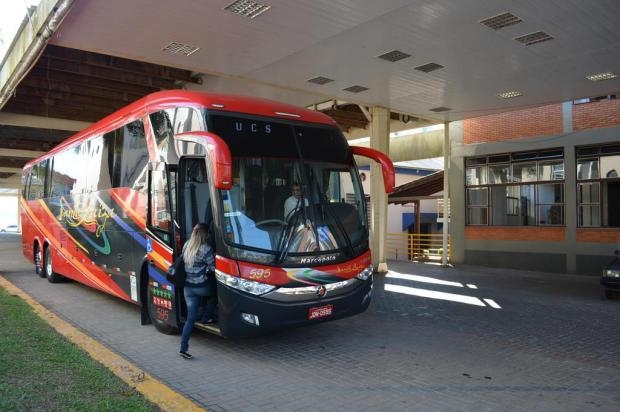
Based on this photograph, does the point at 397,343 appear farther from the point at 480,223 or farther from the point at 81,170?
the point at 480,223

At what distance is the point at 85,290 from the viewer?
39.3 ft

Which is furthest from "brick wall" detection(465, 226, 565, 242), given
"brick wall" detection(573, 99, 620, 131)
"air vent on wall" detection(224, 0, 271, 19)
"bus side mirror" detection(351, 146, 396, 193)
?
"air vent on wall" detection(224, 0, 271, 19)

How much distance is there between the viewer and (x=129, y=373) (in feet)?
18.6

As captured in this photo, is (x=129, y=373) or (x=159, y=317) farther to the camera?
(x=159, y=317)

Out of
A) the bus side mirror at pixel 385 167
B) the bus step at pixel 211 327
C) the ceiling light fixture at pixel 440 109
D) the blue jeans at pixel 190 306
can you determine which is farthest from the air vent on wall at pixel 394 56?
the bus step at pixel 211 327

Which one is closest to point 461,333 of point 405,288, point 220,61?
point 405,288

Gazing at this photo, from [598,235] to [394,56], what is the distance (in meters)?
9.29

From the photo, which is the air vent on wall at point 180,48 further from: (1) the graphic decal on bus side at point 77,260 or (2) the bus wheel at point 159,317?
(2) the bus wheel at point 159,317

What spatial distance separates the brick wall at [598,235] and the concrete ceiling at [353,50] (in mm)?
4238

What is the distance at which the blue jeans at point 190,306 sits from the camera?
253 inches

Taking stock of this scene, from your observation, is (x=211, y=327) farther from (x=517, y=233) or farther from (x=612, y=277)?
(x=517, y=233)

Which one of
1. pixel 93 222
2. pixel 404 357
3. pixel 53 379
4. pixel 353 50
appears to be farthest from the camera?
pixel 353 50

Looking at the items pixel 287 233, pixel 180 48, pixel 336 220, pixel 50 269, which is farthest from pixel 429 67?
pixel 50 269

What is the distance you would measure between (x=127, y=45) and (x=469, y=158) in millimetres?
13120
